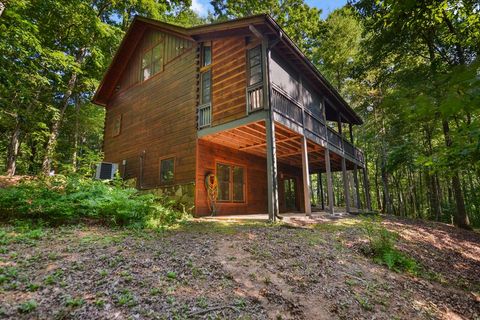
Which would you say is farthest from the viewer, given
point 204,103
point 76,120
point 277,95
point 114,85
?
point 76,120

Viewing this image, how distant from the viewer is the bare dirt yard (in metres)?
2.93

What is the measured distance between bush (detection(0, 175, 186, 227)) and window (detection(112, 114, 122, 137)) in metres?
7.07

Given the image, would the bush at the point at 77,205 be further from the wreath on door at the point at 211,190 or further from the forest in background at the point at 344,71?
the forest in background at the point at 344,71

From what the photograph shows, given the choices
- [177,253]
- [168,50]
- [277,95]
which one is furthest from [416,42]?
[177,253]

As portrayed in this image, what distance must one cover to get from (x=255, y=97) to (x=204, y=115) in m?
2.41

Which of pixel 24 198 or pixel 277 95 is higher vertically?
pixel 277 95

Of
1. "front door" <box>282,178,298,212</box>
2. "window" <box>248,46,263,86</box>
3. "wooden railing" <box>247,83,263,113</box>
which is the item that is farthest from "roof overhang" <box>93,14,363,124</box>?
"front door" <box>282,178,298,212</box>

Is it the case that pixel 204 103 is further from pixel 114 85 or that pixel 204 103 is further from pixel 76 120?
pixel 76 120

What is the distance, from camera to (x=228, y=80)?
31.5ft

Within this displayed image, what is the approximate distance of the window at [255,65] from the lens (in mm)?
8953

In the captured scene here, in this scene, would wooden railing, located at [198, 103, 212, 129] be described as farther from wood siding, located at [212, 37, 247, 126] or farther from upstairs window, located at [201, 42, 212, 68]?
upstairs window, located at [201, 42, 212, 68]

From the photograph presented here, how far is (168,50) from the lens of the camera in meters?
12.2

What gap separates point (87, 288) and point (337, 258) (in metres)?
4.30

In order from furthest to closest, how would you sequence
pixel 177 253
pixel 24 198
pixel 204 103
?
pixel 204 103 < pixel 24 198 < pixel 177 253
